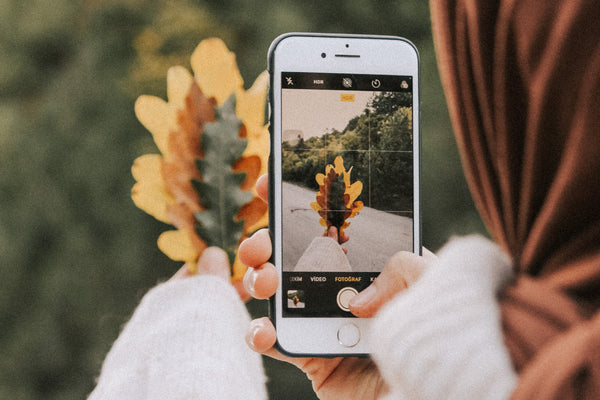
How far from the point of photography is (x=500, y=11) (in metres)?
0.13

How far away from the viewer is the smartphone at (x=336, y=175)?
285mm

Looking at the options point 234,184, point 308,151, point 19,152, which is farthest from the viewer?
point 19,152

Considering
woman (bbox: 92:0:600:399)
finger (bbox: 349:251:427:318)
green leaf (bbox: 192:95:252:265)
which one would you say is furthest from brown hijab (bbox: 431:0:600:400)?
green leaf (bbox: 192:95:252:265)

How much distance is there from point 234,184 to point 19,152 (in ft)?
0.85

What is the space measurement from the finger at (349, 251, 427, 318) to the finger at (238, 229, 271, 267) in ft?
0.18

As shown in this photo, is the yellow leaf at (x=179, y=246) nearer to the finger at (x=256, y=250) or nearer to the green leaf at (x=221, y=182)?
the green leaf at (x=221, y=182)

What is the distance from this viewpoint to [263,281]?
0.28 m

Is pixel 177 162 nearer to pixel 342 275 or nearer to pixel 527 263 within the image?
pixel 342 275

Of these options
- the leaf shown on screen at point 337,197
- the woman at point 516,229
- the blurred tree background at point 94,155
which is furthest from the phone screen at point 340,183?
the blurred tree background at point 94,155

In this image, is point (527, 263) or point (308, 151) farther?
point (308, 151)

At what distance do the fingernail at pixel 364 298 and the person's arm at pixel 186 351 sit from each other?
74 mm

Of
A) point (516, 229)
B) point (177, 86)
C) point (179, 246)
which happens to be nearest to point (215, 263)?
point (179, 246)

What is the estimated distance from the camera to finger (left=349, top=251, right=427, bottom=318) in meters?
0.27

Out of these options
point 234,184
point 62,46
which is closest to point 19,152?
point 62,46
